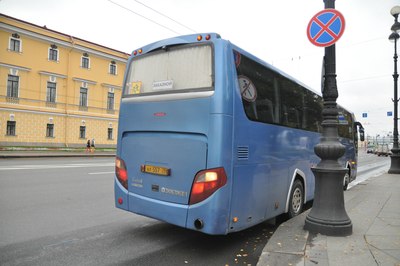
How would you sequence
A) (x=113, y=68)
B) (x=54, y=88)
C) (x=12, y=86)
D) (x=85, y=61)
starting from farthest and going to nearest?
1. (x=113, y=68)
2. (x=85, y=61)
3. (x=54, y=88)
4. (x=12, y=86)

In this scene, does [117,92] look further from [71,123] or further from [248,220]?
[248,220]

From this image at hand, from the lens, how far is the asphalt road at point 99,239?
4.35 meters

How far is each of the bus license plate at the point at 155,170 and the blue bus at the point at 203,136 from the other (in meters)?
0.01

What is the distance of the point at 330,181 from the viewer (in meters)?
5.23

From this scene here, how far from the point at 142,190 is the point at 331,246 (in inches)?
108

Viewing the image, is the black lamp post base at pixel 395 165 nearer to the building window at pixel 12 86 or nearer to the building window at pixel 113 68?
the building window at pixel 12 86

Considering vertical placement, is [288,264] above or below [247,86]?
below

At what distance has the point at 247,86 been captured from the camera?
4.83 metres

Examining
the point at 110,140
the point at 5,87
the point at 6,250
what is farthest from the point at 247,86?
the point at 110,140

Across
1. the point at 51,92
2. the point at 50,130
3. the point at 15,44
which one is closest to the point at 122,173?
the point at 50,130

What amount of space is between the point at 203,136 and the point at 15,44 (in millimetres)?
33983

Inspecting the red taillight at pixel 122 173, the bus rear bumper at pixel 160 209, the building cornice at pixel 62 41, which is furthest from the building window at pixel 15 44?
the bus rear bumper at pixel 160 209

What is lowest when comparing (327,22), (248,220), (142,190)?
(248,220)

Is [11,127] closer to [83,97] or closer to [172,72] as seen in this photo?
[83,97]
